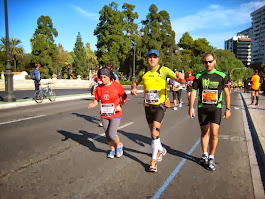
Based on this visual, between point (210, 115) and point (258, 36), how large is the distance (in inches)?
6575

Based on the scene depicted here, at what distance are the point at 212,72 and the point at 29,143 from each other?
14.3ft

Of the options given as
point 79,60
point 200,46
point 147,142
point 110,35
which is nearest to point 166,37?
point 110,35

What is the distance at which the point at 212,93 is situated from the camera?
3.87 metres

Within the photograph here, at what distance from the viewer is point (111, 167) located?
155 inches

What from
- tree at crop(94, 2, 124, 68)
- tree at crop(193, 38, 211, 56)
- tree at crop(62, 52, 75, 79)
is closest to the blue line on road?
tree at crop(94, 2, 124, 68)

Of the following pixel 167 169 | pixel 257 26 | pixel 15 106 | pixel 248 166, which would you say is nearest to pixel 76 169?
pixel 167 169

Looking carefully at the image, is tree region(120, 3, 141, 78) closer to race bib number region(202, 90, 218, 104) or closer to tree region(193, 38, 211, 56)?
tree region(193, 38, 211, 56)

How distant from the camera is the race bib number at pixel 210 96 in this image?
385cm

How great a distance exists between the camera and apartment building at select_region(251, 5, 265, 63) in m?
138

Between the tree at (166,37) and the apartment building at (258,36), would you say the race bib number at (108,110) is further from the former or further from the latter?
the apartment building at (258,36)

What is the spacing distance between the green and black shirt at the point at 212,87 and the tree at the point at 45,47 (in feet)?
136

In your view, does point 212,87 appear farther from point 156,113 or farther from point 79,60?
point 79,60

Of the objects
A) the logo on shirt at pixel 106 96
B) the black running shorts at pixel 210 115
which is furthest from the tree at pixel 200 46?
the logo on shirt at pixel 106 96

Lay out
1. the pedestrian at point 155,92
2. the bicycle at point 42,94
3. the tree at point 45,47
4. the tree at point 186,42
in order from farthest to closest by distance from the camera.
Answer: the tree at point 186,42 → the tree at point 45,47 → the bicycle at point 42,94 → the pedestrian at point 155,92
